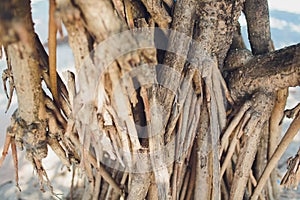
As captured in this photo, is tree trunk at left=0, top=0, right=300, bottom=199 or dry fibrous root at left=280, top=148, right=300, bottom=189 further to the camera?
dry fibrous root at left=280, top=148, right=300, bottom=189

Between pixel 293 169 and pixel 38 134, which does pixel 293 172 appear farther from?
pixel 38 134

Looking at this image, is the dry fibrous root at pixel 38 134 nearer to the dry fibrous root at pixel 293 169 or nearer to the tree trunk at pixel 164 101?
the tree trunk at pixel 164 101

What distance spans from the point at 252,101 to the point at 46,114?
0.45 meters

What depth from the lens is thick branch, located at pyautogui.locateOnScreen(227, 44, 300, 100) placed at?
2.58ft

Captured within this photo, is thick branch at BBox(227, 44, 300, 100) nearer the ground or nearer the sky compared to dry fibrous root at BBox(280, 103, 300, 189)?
nearer the sky

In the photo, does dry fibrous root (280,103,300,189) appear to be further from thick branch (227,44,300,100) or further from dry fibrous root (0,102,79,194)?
dry fibrous root (0,102,79,194)

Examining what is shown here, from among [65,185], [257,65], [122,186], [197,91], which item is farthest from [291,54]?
[65,185]

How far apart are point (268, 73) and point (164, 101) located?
0.23m

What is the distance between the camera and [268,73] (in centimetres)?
83

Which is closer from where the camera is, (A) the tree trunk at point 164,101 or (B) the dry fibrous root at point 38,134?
(A) the tree trunk at point 164,101

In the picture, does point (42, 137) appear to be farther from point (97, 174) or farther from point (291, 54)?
point (291, 54)

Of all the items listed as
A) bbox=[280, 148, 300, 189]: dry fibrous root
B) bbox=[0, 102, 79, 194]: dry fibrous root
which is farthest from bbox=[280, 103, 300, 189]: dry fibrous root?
bbox=[0, 102, 79, 194]: dry fibrous root

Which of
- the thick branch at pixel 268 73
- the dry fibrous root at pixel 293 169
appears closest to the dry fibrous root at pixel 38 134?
the thick branch at pixel 268 73

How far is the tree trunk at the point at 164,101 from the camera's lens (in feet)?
2.28
